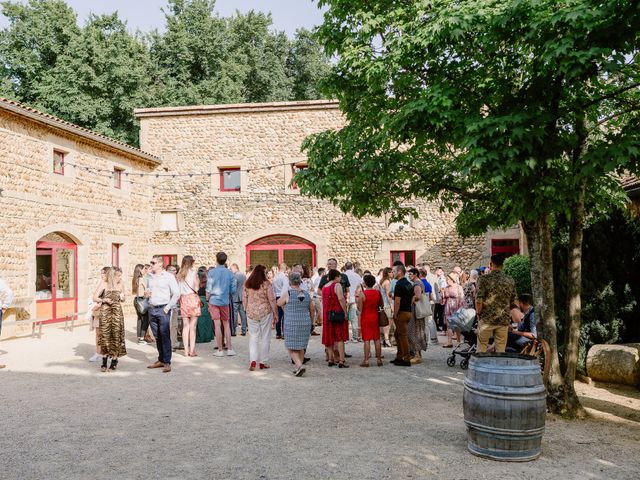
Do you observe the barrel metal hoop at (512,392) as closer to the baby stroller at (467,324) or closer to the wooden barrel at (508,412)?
the wooden barrel at (508,412)

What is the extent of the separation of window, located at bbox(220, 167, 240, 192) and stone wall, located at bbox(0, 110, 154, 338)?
8.28 ft

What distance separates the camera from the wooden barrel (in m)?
4.35

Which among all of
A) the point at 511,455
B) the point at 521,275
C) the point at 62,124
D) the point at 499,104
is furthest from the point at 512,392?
the point at 62,124

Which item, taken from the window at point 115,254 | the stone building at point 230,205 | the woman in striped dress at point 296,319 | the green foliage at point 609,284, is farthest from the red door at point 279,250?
the green foliage at point 609,284

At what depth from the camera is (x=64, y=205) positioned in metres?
15.1

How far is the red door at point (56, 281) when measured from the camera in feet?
47.4

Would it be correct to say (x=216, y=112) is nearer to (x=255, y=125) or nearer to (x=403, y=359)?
(x=255, y=125)

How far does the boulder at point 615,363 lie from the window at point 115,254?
47.4ft

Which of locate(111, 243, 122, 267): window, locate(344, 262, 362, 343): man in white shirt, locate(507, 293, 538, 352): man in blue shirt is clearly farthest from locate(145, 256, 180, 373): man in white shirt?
locate(111, 243, 122, 267): window

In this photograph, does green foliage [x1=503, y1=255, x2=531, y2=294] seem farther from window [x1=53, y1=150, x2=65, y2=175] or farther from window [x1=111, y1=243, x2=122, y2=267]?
window [x1=111, y1=243, x2=122, y2=267]

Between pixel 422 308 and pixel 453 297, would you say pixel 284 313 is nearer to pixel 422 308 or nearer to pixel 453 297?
pixel 422 308

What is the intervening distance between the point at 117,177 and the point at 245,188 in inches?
165

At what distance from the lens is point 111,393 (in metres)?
6.81

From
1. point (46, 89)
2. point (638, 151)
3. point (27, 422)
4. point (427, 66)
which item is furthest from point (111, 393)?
point (46, 89)
